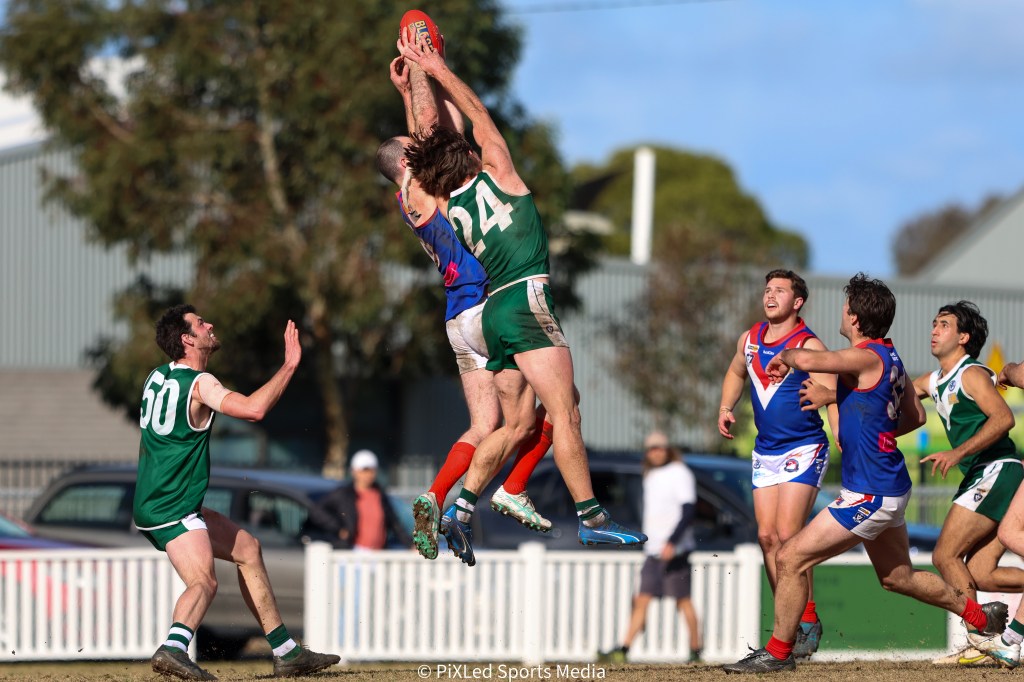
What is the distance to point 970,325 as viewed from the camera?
9.27m

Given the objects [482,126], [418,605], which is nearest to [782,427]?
[482,126]

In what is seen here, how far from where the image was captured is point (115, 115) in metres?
25.7

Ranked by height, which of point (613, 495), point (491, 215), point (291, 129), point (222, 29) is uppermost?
point (222, 29)

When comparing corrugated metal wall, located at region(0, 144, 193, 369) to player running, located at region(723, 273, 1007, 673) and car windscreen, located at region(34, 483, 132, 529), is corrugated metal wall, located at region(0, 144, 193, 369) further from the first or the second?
player running, located at region(723, 273, 1007, 673)

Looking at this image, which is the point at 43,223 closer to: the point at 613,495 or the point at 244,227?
the point at 244,227

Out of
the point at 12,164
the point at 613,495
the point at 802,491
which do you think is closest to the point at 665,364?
the point at 12,164

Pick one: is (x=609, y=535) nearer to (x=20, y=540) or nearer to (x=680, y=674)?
(x=680, y=674)

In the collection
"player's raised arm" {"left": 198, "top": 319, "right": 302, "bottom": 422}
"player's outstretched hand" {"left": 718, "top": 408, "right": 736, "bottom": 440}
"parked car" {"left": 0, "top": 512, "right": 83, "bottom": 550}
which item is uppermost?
"player's raised arm" {"left": 198, "top": 319, "right": 302, "bottom": 422}

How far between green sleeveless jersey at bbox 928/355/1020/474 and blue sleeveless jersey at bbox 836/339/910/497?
893 millimetres

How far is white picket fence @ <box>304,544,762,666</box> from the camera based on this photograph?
13039mm

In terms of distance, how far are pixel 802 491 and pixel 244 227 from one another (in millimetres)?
17646

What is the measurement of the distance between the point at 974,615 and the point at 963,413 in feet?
4.09

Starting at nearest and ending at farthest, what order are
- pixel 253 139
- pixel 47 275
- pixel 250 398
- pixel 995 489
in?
pixel 250 398
pixel 995 489
pixel 253 139
pixel 47 275

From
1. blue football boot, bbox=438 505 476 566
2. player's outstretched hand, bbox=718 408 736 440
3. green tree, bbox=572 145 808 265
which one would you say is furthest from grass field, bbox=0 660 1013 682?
green tree, bbox=572 145 808 265
